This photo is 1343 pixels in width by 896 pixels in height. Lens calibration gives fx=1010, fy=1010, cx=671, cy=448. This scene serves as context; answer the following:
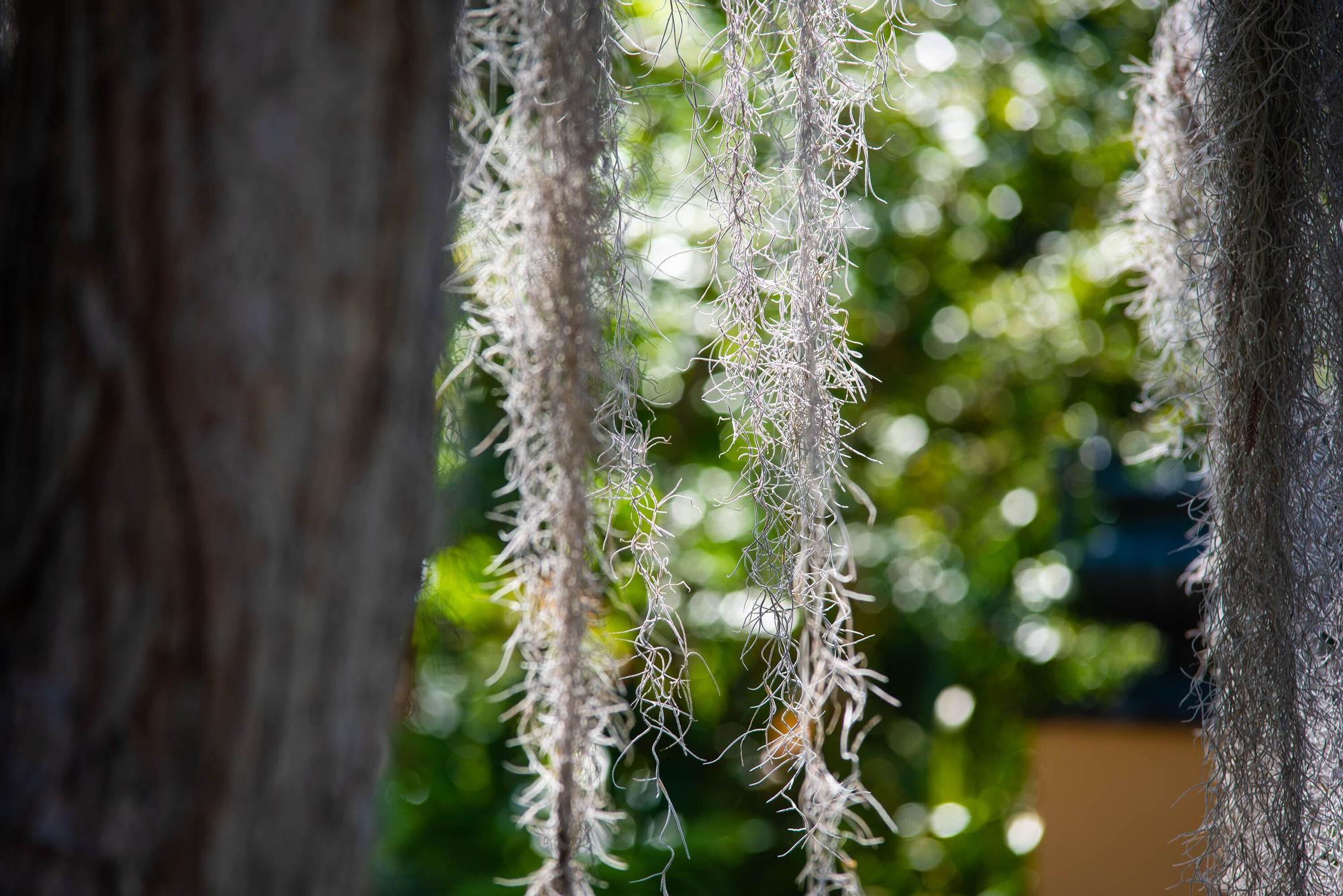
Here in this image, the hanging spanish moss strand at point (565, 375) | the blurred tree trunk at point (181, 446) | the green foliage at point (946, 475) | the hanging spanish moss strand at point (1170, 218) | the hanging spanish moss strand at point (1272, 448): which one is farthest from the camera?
the green foliage at point (946, 475)

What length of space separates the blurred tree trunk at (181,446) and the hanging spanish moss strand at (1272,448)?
646 millimetres

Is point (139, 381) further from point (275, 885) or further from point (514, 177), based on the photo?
point (514, 177)

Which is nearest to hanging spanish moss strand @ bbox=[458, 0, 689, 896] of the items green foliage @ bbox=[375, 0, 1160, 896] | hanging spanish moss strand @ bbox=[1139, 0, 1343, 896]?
hanging spanish moss strand @ bbox=[1139, 0, 1343, 896]

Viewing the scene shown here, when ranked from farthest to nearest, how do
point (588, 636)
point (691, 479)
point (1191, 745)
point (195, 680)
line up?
point (691, 479) < point (1191, 745) < point (588, 636) < point (195, 680)

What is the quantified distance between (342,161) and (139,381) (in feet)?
0.35

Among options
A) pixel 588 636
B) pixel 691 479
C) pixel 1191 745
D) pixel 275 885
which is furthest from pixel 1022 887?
pixel 275 885

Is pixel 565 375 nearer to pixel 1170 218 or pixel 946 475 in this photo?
pixel 1170 218

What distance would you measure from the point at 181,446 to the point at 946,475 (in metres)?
2.58

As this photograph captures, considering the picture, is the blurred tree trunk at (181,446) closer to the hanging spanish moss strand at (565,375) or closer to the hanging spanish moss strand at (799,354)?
the hanging spanish moss strand at (565,375)

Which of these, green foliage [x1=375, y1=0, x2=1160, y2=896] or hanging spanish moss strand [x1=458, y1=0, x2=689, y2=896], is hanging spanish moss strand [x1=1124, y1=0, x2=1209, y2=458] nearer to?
hanging spanish moss strand [x1=458, y1=0, x2=689, y2=896]

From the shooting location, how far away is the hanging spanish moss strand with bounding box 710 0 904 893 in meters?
0.68

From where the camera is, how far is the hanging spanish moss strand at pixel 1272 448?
74 centimetres

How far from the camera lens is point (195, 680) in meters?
0.35

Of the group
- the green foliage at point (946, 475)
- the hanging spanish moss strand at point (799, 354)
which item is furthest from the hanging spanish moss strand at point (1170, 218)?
the green foliage at point (946, 475)
